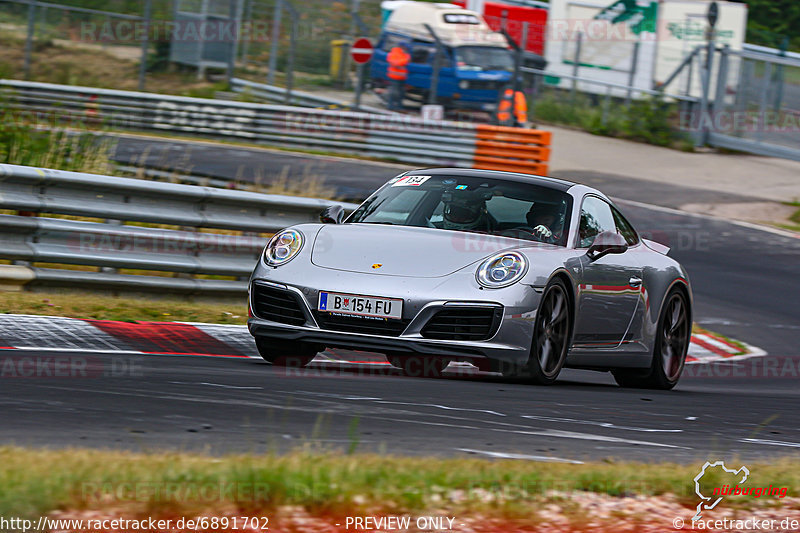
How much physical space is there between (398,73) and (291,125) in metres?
Result: 3.15

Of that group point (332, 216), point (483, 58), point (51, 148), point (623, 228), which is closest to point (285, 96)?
point (483, 58)

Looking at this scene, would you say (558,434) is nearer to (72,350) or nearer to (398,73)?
(72,350)

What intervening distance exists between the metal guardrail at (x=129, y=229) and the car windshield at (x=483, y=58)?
16.6m

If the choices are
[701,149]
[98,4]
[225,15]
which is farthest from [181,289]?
[98,4]

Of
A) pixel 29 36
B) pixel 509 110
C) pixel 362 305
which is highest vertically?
pixel 29 36

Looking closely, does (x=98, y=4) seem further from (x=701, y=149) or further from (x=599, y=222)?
(x=599, y=222)

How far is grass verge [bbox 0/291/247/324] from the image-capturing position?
8.38 meters

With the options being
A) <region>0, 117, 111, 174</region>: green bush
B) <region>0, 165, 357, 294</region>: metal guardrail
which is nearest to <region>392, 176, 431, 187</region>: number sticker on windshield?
<region>0, 165, 357, 294</region>: metal guardrail

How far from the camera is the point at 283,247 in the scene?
746 centimetres

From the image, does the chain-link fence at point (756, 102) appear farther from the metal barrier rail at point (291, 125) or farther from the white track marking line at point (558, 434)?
the white track marking line at point (558, 434)

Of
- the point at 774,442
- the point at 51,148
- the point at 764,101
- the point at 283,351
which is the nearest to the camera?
the point at 774,442

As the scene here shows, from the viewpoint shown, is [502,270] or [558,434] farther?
[502,270]

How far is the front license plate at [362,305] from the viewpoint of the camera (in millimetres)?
6836

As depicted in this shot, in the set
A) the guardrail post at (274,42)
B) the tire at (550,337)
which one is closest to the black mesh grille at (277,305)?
the tire at (550,337)
